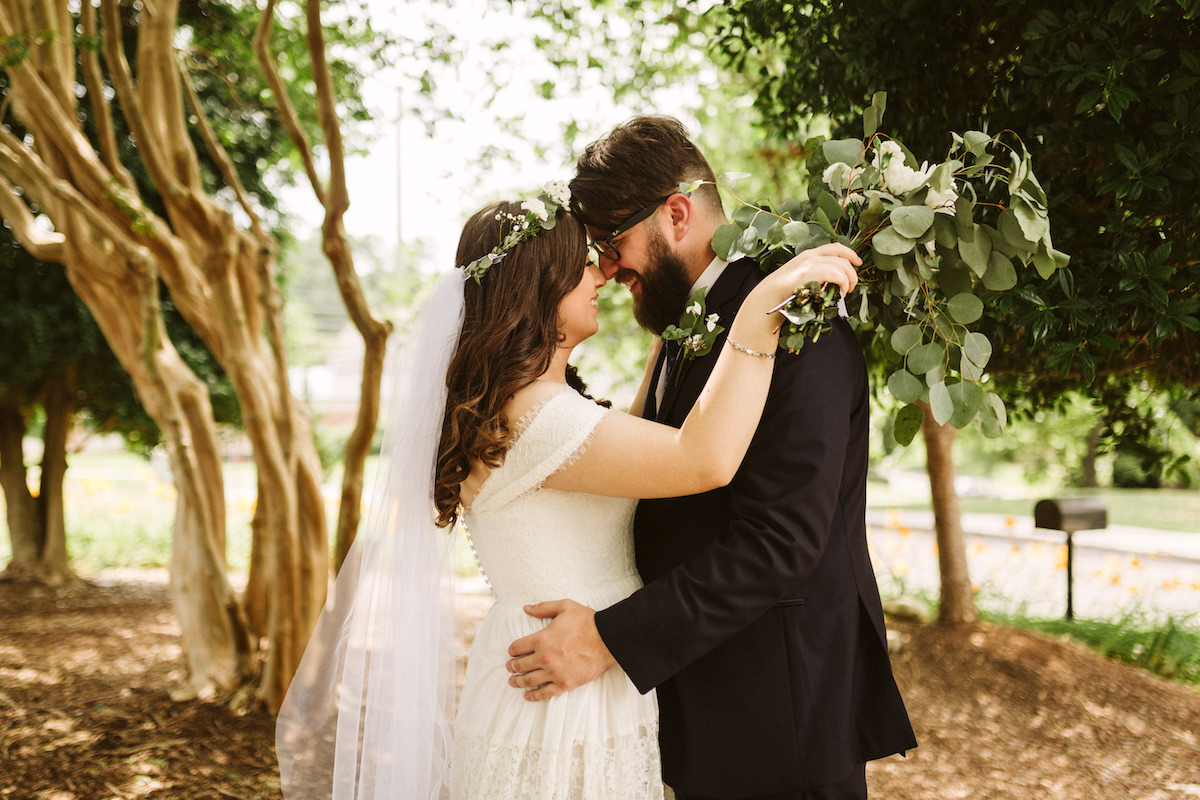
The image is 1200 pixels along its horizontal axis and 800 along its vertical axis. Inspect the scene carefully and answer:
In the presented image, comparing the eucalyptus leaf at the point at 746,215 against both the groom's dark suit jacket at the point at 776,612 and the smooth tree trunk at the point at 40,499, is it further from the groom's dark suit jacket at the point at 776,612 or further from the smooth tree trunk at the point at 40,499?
the smooth tree trunk at the point at 40,499

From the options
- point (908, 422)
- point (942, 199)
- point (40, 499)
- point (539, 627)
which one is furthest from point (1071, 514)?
point (40, 499)

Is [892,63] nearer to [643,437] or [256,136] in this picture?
[643,437]

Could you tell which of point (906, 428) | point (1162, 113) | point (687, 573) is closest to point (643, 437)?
point (687, 573)

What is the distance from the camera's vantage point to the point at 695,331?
78.7 inches

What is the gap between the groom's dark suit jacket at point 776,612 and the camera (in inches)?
66.7

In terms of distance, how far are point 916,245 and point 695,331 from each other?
0.55 meters

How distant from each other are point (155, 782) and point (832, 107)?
426cm

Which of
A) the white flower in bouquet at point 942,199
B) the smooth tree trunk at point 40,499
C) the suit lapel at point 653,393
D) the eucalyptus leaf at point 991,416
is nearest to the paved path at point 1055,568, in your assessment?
the suit lapel at point 653,393

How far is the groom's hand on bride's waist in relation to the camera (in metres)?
1.81

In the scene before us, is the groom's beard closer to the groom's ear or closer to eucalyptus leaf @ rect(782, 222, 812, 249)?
the groom's ear

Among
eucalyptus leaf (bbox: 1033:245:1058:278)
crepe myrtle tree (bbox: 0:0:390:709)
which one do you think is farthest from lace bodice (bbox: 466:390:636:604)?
crepe myrtle tree (bbox: 0:0:390:709)

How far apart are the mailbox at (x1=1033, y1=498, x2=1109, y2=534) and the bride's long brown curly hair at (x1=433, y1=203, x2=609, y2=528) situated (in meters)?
5.04

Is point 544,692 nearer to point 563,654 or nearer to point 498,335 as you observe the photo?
point 563,654

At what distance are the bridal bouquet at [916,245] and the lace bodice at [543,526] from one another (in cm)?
58
